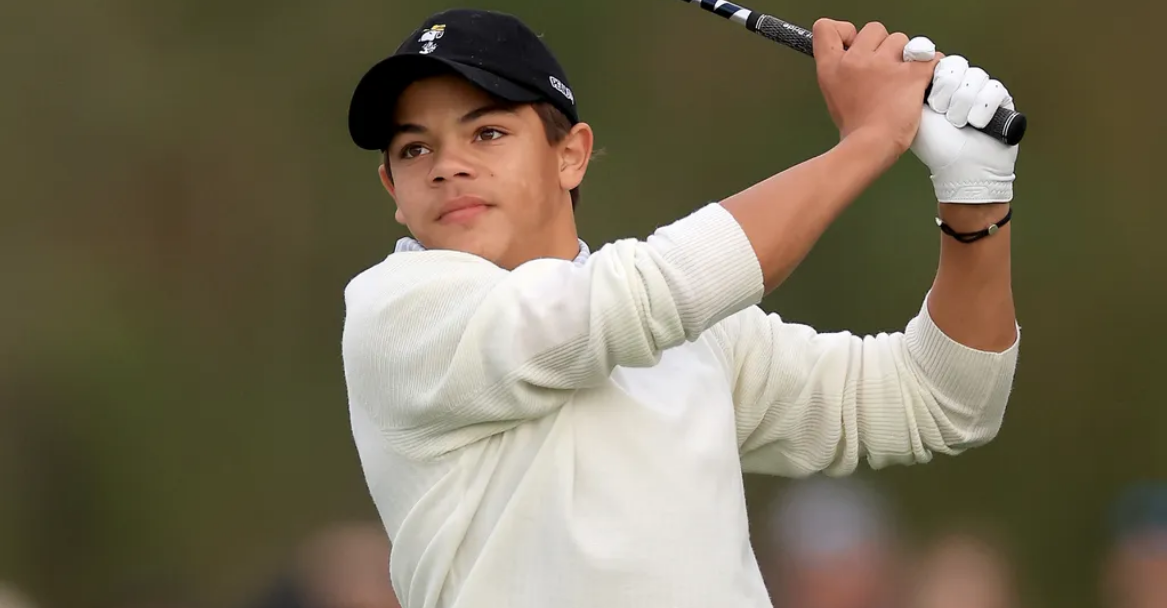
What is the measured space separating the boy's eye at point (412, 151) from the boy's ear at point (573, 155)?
0.18 metres

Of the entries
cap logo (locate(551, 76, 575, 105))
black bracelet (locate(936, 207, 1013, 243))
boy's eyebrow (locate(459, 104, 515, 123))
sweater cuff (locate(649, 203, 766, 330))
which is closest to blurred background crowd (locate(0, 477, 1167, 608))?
black bracelet (locate(936, 207, 1013, 243))

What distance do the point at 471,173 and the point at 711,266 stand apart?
0.36 m

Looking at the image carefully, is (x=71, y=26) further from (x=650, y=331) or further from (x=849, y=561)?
(x=650, y=331)

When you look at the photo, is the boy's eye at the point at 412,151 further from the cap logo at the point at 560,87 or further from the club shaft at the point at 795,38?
the club shaft at the point at 795,38

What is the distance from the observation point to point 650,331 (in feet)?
5.04

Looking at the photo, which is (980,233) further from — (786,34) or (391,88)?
(391,88)

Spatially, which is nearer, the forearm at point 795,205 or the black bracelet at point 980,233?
the forearm at point 795,205

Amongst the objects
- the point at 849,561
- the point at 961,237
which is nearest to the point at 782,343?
the point at 961,237

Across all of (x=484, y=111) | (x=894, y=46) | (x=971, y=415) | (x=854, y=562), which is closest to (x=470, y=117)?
(x=484, y=111)

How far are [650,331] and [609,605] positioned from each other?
27cm

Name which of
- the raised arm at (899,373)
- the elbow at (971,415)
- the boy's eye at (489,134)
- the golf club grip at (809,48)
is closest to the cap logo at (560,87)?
the boy's eye at (489,134)

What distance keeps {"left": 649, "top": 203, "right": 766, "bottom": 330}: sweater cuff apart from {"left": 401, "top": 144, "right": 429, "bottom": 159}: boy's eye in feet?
1.22

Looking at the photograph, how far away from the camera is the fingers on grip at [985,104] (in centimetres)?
174

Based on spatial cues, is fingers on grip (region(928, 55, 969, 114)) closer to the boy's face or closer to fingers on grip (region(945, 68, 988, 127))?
fingers on grip (region(945, 68, 988, 127))
